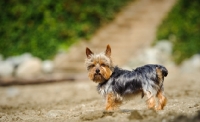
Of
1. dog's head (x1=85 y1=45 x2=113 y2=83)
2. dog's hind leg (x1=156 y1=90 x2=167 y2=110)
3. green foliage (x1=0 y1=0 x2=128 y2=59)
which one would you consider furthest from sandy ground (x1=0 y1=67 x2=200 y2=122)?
Answer: green foliage (x1=0 y1=0 x2=128 y2=59)

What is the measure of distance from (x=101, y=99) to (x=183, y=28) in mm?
9458

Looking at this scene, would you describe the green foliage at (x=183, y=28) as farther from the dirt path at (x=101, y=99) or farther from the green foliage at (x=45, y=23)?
the green foliage at (x=45, y=23)

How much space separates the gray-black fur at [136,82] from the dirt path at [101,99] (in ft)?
1.39

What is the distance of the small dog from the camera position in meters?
8.38

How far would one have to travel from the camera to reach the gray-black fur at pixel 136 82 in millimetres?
8367

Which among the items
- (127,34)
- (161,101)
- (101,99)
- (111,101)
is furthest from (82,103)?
(127,34)

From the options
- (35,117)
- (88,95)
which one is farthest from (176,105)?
(88,95)

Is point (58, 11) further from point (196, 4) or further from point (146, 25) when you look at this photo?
point (196, 4)

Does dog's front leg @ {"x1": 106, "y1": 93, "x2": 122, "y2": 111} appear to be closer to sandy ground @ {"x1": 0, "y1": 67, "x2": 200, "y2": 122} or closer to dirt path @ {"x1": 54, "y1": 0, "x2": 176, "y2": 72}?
sandy ground @ {"x1": 0, "y1": 67, "x2": 200, "y2": 122}

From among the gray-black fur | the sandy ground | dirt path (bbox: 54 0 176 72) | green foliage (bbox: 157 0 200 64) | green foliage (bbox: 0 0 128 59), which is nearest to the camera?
the sandy ground

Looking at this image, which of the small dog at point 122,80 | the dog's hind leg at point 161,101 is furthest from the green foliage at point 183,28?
the small dog at point 122,80

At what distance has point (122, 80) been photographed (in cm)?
852

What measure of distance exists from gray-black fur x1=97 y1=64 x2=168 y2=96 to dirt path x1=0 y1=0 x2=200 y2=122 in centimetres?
42

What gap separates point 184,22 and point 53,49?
616 centimetres
